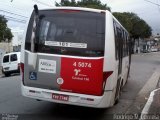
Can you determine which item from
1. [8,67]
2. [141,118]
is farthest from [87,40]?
[8,67]

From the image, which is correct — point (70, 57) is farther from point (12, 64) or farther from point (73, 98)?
point (12, 64)

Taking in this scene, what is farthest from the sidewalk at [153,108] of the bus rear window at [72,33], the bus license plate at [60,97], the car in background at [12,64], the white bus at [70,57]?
the car in background at [12,64]

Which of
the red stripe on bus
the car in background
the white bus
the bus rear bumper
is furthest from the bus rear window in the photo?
the car in background

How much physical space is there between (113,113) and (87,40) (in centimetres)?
271

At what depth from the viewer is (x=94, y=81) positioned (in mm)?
7965

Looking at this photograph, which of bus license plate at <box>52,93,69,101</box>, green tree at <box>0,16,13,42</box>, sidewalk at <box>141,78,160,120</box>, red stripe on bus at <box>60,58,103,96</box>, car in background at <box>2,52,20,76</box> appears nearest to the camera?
red stripe on bus at <box>60,58,103,96</box>

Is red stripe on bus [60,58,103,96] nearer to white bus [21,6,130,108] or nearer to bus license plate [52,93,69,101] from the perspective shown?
white bus [21,6,130,108]

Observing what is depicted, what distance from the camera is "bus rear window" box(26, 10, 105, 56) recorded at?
26.7 ft

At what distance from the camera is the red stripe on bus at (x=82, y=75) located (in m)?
7.97

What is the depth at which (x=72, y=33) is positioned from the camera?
8.34 meters

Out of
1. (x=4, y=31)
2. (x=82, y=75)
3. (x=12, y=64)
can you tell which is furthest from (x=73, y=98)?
(x=4, y=31)

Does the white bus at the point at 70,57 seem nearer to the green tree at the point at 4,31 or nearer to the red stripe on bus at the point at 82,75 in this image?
the red stripe on bus at the point at 82,75

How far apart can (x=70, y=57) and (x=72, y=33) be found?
0.59 m

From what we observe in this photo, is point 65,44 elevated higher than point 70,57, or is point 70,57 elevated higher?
point 65,44
